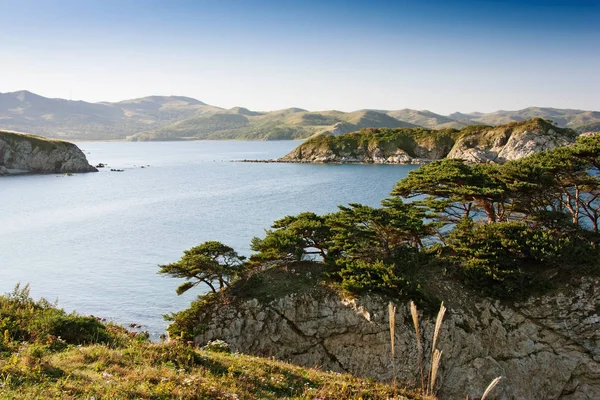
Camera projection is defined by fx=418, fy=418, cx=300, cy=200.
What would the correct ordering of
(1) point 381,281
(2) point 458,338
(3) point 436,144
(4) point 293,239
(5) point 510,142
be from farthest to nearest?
(3) point 436,144
(5) point 510,142
(4) point 293,239
(1) point 381,281
(2) point 458,338

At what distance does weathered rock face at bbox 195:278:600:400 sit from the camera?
18.7 metres

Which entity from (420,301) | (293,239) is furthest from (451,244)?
(293,239)

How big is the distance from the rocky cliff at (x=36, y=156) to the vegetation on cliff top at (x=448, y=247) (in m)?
110

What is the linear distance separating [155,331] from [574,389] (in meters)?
21.5

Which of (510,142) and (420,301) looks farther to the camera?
(510,142)

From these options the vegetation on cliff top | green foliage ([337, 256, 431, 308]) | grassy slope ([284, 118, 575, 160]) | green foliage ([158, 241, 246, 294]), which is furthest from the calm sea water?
grassy slope ([284, 118, 575, 160])

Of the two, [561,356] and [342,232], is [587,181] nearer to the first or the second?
[561,356]

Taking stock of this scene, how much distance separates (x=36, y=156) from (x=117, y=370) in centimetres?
12394

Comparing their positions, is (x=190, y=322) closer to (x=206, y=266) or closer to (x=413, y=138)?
Answer: (x=206, y=266)

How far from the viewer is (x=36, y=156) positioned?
11238 cm

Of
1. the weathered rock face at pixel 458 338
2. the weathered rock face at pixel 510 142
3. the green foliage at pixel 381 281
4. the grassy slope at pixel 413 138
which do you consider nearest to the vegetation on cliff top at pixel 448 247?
the green foliage at pixel 381 281

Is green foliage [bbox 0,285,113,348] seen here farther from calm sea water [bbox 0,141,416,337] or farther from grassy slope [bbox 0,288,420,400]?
calm sea water [bbox 0,141,416,337]

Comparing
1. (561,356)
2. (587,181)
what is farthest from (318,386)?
(587,181)

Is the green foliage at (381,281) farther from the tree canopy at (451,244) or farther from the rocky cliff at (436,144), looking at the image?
the rocky cliff at (436,144)
